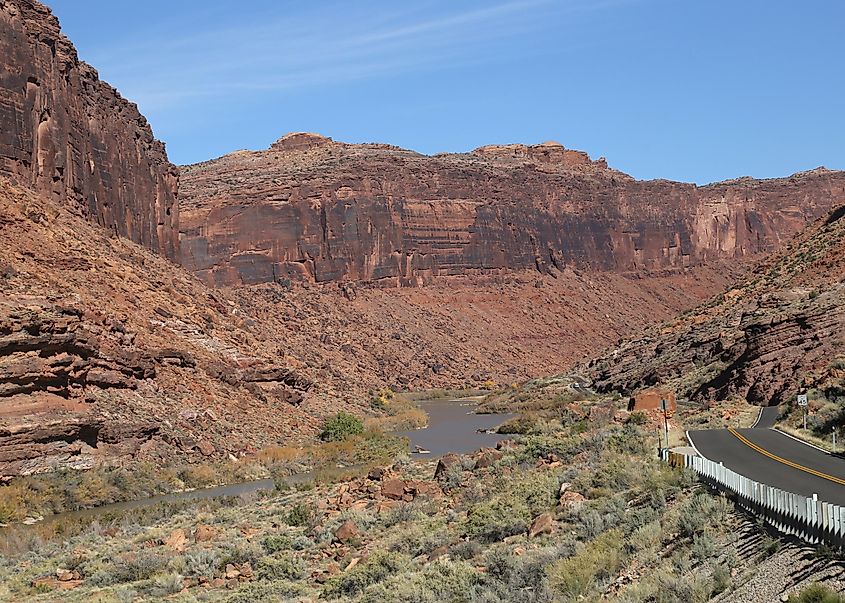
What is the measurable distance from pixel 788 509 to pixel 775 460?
27.2 feet

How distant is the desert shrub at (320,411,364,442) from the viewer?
5006 centimetres

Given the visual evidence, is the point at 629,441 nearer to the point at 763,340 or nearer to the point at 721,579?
the point at 721,579

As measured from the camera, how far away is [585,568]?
1605 cm

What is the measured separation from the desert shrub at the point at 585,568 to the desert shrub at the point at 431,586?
1411 millimetres

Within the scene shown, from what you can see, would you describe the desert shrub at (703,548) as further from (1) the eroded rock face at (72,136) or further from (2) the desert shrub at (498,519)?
(1) the eroded rock face at (72,136)

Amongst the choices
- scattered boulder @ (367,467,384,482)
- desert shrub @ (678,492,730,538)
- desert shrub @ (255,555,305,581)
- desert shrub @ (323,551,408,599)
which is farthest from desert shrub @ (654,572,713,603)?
scattered boulder @ (367,467,384,482)

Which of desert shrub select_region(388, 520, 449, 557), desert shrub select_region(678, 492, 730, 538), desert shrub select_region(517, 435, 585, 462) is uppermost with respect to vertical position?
desert shrub select_region(678, 492, 730, 538)

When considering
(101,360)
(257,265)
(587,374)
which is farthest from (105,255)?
(257,265)

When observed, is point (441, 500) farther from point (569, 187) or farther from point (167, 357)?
point (569, 187)

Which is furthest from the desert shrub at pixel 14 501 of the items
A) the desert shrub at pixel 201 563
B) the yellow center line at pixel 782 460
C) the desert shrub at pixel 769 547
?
the desert shrub at pixel 769 547

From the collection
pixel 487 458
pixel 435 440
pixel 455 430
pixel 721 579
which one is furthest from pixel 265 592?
pixel 455 430

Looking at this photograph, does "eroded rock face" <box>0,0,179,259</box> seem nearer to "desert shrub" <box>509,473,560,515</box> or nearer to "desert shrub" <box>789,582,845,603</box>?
"desert shrub" <box>509,473,560,515</box>

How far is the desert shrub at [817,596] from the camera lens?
437 inches

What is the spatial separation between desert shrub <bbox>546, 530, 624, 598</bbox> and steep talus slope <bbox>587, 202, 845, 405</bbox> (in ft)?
57.6
